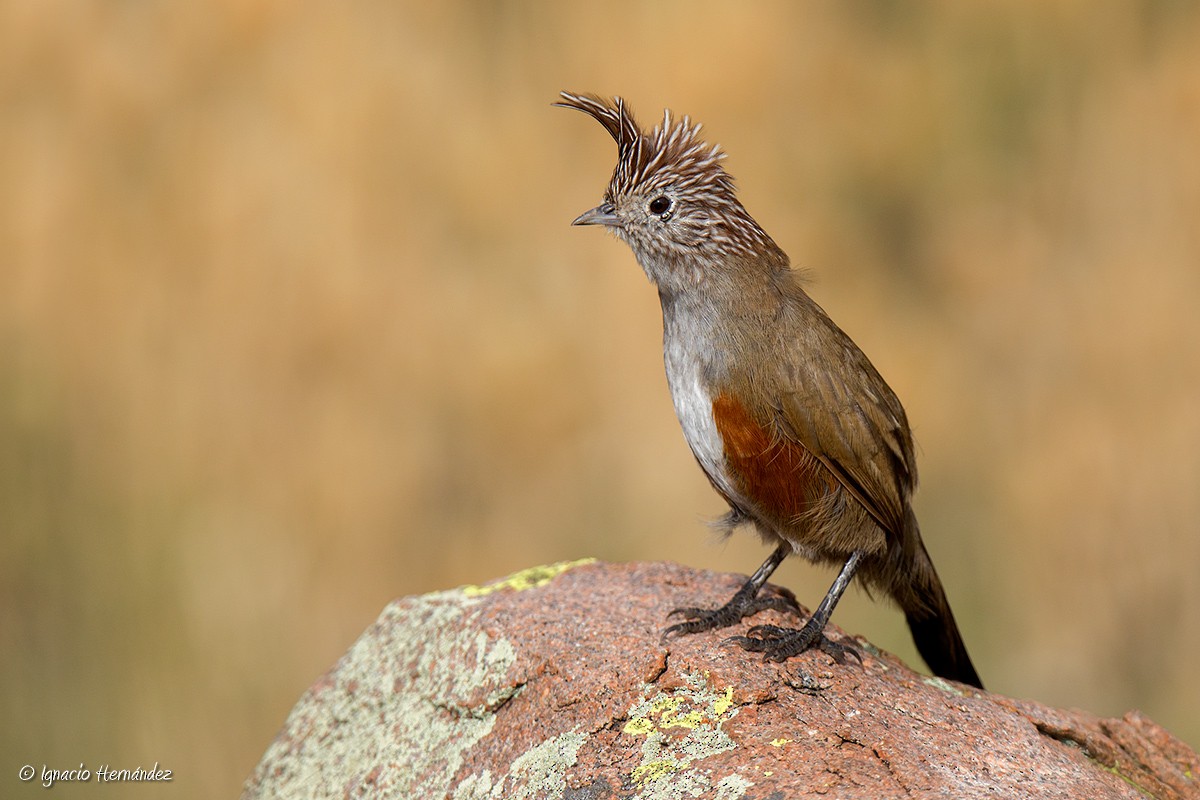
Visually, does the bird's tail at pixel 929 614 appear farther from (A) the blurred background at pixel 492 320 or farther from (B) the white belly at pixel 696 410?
(A) the blurred background at pixel 492 320

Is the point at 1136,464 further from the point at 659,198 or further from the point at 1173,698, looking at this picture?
the point at 659,198

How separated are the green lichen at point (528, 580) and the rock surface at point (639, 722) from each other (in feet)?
0.04

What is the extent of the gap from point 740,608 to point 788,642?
1.04ft

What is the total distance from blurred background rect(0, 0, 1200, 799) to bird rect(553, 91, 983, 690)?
4.71 feet

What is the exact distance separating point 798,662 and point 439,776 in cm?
86

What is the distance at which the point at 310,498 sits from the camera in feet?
17.6

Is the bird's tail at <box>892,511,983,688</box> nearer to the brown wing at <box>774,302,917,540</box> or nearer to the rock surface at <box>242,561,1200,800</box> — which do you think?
the brown wing at <box>774,302,917,540</box>

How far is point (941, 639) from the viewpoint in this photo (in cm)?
400

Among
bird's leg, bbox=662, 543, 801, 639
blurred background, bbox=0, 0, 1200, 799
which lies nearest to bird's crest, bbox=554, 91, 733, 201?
bird's leg, bbox=662, 543, 801, 639

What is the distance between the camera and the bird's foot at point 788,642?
10.2ft

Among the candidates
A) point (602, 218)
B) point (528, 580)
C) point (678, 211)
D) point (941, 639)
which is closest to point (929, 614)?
point (941, 639)

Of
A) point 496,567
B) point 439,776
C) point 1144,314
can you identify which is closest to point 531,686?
point 439,776

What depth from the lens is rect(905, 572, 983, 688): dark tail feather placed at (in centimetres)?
394

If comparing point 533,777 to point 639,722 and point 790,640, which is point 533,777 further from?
point 790,640
